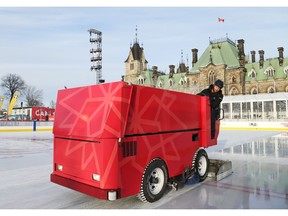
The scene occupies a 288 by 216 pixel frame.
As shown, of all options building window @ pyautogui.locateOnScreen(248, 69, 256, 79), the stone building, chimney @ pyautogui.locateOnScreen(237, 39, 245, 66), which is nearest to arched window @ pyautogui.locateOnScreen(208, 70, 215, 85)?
the stone building

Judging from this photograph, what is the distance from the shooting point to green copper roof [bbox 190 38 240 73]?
52894mm

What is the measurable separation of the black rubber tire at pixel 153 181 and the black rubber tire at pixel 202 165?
142 centimetres

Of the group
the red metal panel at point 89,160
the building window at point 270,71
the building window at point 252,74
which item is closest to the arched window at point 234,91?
the building window at point 252,74

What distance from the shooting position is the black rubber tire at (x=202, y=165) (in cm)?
534

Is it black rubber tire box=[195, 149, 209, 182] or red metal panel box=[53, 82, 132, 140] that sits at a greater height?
red metal panel box=[53, 82, 132, 140]

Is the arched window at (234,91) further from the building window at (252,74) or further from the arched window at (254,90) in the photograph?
the building window at (252,74)

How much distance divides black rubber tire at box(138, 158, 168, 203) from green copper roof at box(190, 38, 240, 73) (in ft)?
170

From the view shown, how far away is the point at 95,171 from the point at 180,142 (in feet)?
5.99

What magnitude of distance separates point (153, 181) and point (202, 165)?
6.37 ft

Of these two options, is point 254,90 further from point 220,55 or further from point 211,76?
point 220,55

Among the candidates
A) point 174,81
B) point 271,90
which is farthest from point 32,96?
point 271,90

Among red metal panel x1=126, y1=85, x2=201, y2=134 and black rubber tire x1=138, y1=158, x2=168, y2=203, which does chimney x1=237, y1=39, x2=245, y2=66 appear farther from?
black rubber tire x1=138, y1=158, x2=168, y2=203
